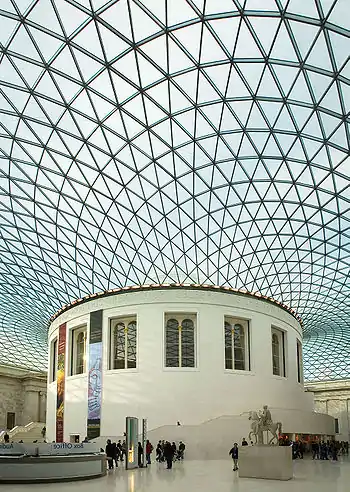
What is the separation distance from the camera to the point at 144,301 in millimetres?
48281

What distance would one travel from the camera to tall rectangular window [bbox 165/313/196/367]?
47.1m

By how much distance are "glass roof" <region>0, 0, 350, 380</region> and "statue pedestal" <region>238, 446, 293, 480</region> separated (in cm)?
1940

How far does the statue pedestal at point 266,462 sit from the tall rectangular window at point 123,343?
21086 mm

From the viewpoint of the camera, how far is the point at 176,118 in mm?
36375

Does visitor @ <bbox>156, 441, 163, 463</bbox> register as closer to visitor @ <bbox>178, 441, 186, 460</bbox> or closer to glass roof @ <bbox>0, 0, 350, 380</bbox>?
visitor @ <bbox>178, 441, 186, 460</bbox>

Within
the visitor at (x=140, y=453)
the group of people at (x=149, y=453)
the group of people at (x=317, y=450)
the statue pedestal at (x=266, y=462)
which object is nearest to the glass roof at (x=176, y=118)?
the group of people at (x=149, y=453)

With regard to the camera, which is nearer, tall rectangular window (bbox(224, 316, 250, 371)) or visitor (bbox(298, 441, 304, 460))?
visitor (bbox(298, 441, 304, 460))

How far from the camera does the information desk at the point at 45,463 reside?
24.4 m

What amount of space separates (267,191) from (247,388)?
1749 centimetres

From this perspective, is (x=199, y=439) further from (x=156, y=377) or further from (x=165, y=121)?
(x=165, y=121)

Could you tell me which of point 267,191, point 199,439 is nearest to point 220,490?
point 199,439

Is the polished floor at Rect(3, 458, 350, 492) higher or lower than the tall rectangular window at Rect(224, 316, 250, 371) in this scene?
lower

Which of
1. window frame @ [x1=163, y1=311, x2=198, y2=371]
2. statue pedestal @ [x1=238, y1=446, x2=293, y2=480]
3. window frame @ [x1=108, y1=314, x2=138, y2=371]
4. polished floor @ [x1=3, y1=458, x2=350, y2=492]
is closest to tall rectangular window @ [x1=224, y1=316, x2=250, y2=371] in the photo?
window frame @ [x1=163, y1=311, x2=198, y2=371]

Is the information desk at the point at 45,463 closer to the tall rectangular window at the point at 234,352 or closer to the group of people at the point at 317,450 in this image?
the group of people at the point at 317,450
